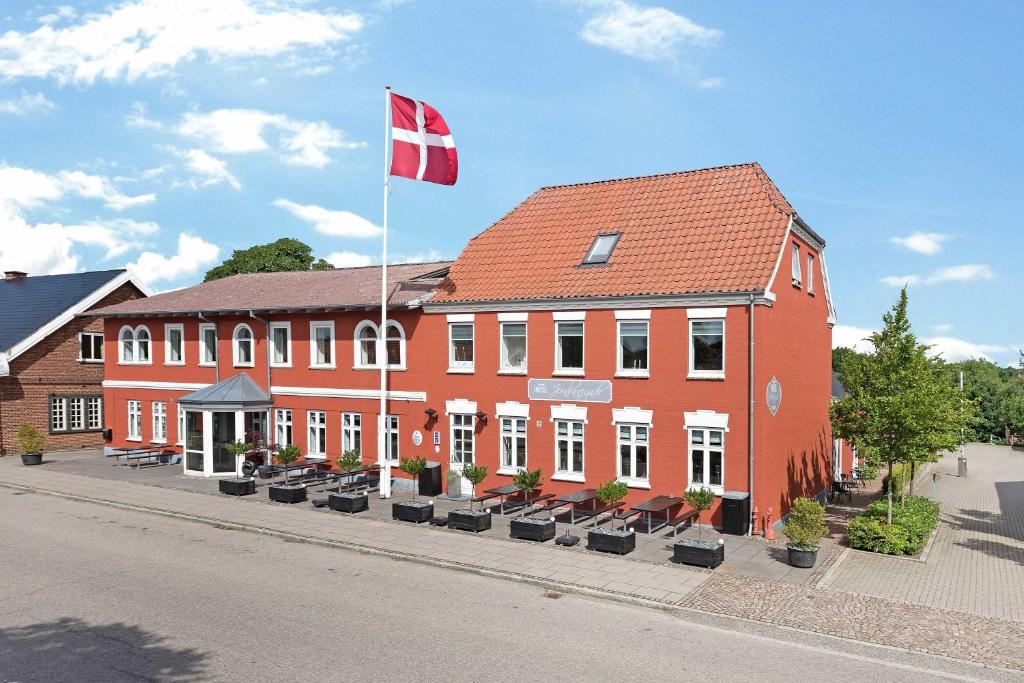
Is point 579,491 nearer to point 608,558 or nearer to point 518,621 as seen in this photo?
point 608,558

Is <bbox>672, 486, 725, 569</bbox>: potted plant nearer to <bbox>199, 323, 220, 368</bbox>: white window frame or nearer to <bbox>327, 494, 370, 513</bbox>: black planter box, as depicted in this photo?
<bbox>327, 494, 370, 513</bbox>: black planter box

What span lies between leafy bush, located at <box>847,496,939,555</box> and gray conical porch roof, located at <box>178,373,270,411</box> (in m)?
20.8

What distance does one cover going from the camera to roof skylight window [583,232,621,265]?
22.3 meters

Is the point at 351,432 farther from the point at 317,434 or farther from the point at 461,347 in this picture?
the point at 461,347

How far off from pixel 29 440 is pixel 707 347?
1107 inches

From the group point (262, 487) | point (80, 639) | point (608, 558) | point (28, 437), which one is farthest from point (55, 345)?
point (608, 558)

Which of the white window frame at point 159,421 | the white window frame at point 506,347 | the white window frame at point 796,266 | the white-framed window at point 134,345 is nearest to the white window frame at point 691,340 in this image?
the white window frame at point 796,266

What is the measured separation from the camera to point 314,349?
27938 mm

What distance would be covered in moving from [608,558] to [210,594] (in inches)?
324

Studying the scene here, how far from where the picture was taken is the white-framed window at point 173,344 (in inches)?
1247

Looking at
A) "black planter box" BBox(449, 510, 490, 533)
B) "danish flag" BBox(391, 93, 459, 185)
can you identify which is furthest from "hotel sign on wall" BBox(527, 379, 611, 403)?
"danish flag" BBox(391, 93, 459, 185)

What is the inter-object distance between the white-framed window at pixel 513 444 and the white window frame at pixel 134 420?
63.3 feet

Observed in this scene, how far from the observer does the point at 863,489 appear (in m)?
28.2

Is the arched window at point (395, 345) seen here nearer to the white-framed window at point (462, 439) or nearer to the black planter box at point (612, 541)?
the white-framed window at point (462, 439)
